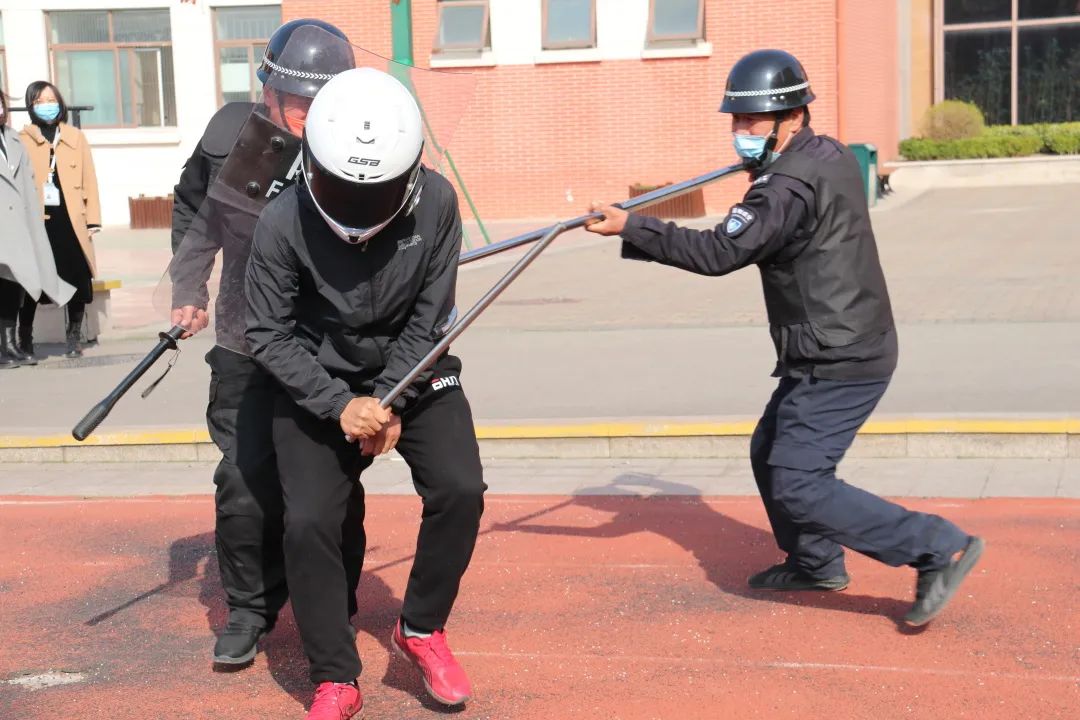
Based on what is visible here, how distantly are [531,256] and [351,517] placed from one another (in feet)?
3.38

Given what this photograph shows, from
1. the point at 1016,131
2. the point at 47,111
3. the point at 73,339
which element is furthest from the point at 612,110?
the point at 47,111

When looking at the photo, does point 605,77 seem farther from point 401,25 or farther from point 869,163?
point 401,25

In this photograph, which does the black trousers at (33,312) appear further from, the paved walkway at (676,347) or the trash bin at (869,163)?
the trash bin at (869,163)

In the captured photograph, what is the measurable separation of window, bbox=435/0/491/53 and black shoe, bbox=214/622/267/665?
879 inches

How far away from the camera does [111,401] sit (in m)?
4.96

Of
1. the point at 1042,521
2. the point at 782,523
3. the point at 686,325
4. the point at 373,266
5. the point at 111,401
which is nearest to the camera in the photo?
the point at 373,266

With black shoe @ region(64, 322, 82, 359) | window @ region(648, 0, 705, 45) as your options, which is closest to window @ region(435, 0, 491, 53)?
window @ region(648, 0, 705, 45)

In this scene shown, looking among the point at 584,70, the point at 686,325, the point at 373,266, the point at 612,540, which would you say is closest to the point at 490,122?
the point at 584,70

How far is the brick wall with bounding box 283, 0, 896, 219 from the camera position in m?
25.1

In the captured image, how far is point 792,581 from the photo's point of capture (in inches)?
217

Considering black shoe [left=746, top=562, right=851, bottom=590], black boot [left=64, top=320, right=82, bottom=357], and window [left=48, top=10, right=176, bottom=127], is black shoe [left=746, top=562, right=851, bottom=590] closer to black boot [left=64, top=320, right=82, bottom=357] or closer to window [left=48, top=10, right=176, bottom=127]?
black boot [left=64, top=320, right=82, bottom=357]

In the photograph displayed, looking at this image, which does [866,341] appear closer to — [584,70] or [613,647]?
[613,647]

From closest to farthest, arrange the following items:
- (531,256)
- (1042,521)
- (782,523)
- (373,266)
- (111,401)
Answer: (373,266) → (531,256) → (111,401) → (782,523) → (1042,521)

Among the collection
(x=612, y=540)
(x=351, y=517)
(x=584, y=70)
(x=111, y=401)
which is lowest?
(x=612, y=540)
